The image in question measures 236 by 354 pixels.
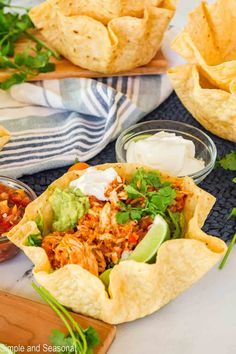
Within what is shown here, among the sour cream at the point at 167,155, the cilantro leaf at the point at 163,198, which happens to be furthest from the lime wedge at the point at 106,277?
the sour cream at the point at 167,155

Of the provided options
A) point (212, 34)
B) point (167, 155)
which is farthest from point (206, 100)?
point (212, 34)

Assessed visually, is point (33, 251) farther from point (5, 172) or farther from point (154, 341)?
point (5, 172)

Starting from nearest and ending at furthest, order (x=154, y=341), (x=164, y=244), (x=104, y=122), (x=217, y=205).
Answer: (x=164, y=244), (x=154, y=341), (x=217, y=205), (x=104, y=122)

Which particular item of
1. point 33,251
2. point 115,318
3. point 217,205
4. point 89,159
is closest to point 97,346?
point 115,318

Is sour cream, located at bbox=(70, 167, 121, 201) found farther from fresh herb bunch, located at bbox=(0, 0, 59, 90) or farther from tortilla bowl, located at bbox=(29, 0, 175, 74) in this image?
fresh herb bunch, located at bbox=(0, 0, 59, 90)

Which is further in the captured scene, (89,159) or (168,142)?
(89,159)

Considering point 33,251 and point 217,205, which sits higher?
point 33,251
